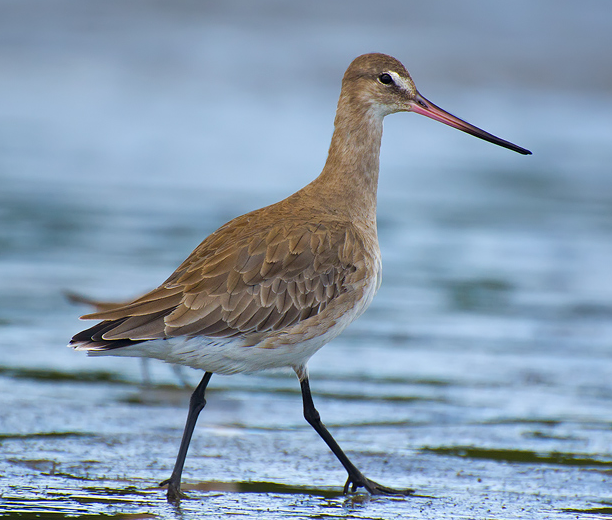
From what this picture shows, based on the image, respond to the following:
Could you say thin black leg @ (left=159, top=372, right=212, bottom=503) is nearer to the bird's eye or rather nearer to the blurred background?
the blurred background

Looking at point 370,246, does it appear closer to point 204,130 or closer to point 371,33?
point 204,130

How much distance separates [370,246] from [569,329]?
10.4ft

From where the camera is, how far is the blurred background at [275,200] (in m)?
5.30

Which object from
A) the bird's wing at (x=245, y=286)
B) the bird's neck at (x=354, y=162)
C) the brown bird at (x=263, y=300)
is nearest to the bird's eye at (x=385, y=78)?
the bird's neck at (x=354, y=162)

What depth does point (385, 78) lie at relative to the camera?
5840 millimetres

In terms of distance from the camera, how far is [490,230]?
11.6 m

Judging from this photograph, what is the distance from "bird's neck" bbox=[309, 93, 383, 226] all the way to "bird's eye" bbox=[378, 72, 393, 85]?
143 mm

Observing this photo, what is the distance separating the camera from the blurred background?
17.4 ft

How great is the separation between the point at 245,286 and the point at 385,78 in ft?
4.78

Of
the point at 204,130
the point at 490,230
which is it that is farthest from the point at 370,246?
the point at 204,130

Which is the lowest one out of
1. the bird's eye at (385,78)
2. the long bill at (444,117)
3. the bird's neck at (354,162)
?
the bird's neck at (354,162)

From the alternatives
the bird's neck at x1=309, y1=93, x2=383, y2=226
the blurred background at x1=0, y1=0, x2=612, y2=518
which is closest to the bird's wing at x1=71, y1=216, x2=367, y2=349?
the bird's neck at x1=309, y1=93, x2=383, y2=226

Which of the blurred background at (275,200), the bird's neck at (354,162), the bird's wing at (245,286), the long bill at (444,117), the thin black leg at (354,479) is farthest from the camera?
the long bill at (444,117)

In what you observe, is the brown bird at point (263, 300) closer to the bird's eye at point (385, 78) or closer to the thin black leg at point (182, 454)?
the thin black leg at point (182, 454)
